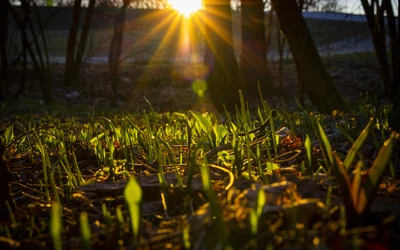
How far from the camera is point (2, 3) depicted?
33.7 feet

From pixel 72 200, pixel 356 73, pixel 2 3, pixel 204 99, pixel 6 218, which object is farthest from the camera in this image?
pixel 356 73

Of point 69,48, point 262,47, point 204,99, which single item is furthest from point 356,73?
point 69,48

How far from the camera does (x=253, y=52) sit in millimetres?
13836

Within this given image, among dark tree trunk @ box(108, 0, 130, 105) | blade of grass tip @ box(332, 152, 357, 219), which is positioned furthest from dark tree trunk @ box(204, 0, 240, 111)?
blade of grass tip @ box(332, 152, 357, 219)

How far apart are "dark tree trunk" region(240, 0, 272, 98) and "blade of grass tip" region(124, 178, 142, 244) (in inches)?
489

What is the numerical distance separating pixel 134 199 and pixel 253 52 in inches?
524

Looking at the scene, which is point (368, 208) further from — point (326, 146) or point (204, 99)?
point (204, 99)

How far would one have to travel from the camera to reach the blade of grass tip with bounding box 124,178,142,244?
920 millimetres

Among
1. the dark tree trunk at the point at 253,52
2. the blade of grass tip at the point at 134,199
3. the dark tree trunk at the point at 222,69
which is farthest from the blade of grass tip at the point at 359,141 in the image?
the dark tree trunk at the point at 253,52

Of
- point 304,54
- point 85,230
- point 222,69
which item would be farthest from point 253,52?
point 85,230

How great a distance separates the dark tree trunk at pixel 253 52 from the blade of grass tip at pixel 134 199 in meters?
12.4

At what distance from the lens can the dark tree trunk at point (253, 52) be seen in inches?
524

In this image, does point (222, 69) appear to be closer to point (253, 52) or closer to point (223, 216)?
point (253, 52)

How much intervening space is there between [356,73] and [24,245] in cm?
1721
